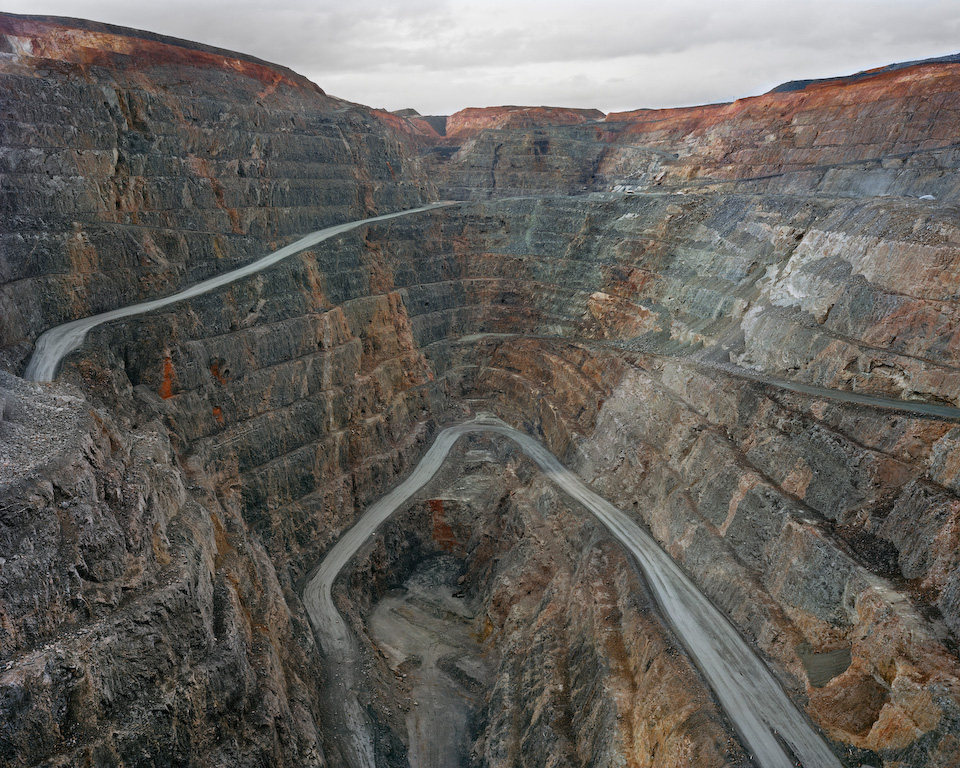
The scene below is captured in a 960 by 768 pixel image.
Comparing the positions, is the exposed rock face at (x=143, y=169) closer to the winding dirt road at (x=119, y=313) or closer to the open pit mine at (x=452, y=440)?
the open pit mine at (x=452, y=440)

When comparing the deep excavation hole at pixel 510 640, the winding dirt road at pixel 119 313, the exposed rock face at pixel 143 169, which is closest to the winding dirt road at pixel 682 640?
the deep excavation hole at pixel 510 640

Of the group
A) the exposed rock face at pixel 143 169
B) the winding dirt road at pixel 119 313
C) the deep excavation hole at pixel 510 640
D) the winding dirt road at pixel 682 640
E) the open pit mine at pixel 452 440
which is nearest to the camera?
the open pit mine at pixel 452 440

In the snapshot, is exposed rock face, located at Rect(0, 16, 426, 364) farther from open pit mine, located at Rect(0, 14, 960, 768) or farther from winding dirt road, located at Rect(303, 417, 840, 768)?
winding dirt road, located at Rect(303, 417, 840, 768)

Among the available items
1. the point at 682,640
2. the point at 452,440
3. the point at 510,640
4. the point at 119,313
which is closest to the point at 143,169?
the point at 119,313

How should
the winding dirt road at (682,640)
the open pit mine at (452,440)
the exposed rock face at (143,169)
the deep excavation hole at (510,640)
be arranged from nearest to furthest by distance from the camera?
1. the open pit mine at (452,440)
2. the winding dirt road at (682,640)
3. the deep excavation hole at (510,640)
4. the exposed rock face at (143,169)

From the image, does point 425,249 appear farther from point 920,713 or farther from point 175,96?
point 920,713

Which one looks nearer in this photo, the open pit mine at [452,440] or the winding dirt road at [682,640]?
the open pit mine at [452,440]

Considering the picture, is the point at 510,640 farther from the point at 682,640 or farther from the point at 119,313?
the point at 119,313
